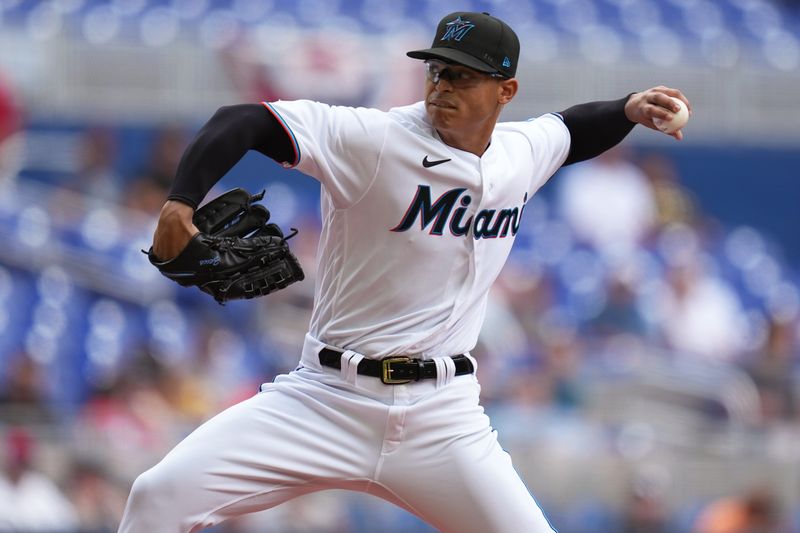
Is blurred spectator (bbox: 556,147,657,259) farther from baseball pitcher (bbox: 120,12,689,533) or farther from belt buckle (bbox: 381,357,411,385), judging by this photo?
belt buckle (bbox: 381,357,411,385)

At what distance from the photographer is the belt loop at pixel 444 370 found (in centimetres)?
A: 347

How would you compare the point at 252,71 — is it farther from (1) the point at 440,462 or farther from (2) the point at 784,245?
(1) the point at 440,462

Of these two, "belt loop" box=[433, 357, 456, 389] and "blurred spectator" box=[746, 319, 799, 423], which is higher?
"belt loop" box=[433, 357, 456, 389]

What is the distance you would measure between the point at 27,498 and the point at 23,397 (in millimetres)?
666

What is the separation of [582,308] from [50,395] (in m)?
3.49

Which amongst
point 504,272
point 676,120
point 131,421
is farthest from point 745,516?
point 676,120

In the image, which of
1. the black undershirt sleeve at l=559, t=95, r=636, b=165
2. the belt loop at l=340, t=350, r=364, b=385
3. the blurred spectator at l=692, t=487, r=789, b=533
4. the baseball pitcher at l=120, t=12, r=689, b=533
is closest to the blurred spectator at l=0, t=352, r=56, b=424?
the blurred spectator at l=692, t=487, r=789, b=533

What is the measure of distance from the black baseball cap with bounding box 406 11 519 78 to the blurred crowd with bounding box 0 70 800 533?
399cm

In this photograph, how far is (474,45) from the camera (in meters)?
3.40

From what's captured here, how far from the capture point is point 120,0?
9.98 metres

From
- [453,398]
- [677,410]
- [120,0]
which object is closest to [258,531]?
[677,410]

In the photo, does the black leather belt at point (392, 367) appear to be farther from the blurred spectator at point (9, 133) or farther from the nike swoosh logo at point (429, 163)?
the blurred spectator at point (9, 133)

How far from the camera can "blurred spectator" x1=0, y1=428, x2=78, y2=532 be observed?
21.6 ft

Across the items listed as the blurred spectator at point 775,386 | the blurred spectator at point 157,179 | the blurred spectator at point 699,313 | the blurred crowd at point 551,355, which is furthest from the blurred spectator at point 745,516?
the blurred spectator at point 157,179
